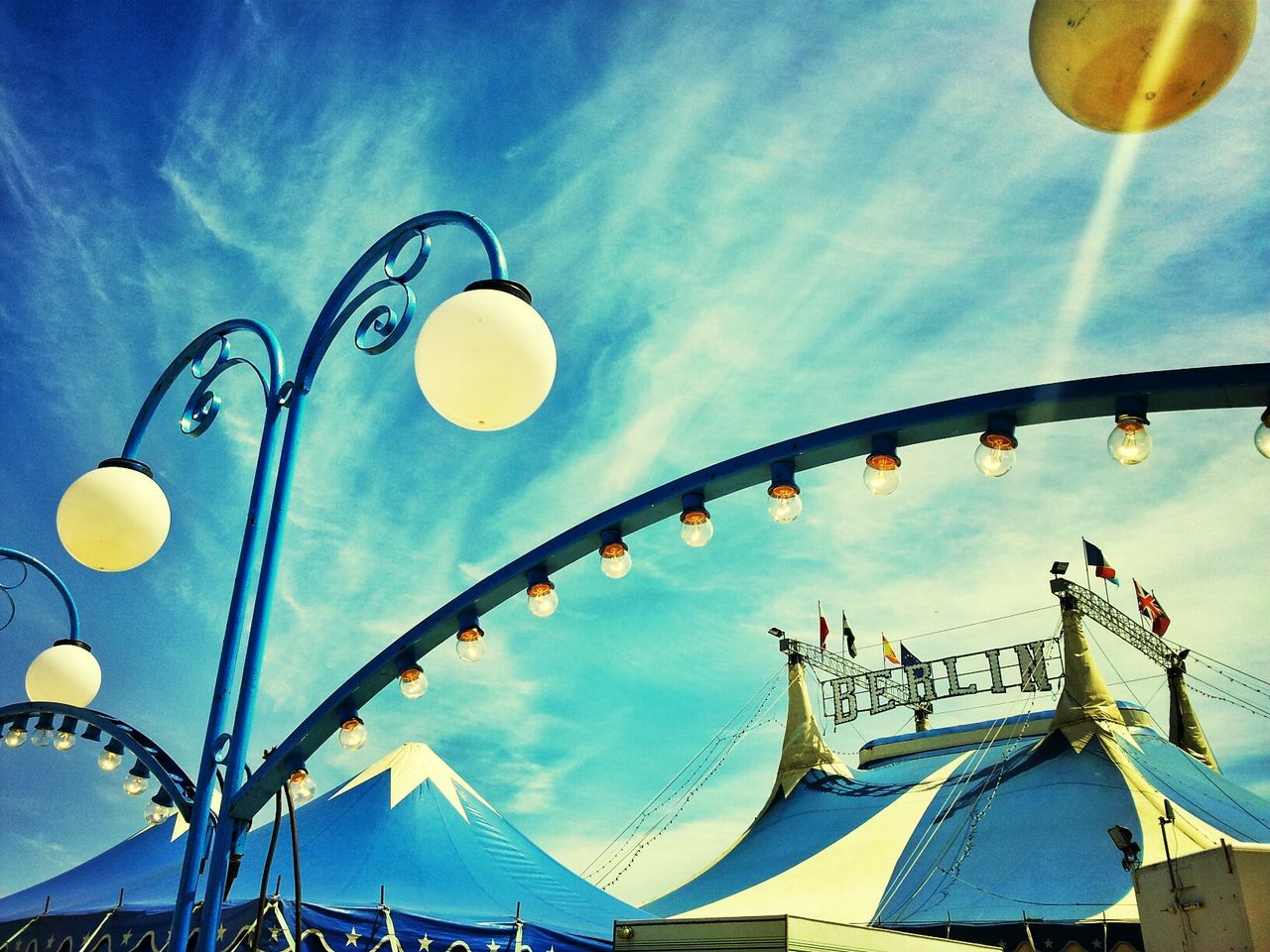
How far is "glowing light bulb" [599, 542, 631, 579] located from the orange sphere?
2378 mm

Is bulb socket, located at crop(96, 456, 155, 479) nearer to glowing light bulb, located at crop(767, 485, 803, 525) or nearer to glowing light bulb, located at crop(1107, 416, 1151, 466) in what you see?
glowing light bulb, located at crop(767, 485, 803, 525)

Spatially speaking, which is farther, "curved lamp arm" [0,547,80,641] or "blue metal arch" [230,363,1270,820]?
"curved lamp arm" [0,547,80,641]

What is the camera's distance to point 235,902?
9.76m

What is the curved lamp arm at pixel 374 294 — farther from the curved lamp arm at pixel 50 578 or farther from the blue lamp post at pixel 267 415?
the curved lamp arm at pixel 50 578

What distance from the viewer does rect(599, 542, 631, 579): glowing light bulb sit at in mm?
3988

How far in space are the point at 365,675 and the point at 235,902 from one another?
23.8ft

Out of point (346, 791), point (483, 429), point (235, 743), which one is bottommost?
point (235, 743)

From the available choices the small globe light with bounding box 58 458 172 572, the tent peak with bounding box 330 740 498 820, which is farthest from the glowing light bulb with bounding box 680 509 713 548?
the tent peak with bounding box 330 740 498 820

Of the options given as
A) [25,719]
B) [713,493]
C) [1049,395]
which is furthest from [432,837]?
[1049,395]

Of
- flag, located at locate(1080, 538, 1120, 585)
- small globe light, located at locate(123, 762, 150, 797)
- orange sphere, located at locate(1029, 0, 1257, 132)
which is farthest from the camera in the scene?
flag, located at locate(1080, 538, 1120, 585)

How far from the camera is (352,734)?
4375 millimetres

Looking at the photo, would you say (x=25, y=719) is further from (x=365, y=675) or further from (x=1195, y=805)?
(x=1195, y=805)

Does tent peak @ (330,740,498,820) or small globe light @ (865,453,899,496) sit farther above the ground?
tent peak @ (330,740,498,820)

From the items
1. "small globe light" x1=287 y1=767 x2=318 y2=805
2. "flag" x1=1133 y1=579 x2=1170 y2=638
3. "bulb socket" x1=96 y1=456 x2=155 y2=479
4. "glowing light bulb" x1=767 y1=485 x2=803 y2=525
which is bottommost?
"small globe light" x1=287 y1=767 x2=318 y2=805
